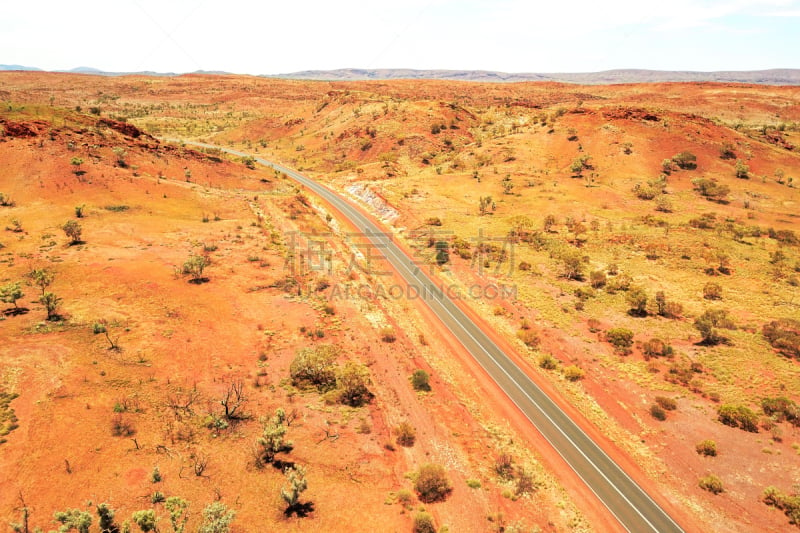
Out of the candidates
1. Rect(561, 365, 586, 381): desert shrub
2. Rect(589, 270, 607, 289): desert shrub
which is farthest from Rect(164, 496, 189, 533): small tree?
Rect(589, 270, 607, 289): desert shrub

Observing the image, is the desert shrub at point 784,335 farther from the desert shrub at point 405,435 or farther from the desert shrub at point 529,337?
the desert shrub at point 405,435

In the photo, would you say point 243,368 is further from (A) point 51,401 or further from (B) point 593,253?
(B) point 593,253

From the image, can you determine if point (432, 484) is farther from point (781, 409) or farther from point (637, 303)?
point (637, 303)

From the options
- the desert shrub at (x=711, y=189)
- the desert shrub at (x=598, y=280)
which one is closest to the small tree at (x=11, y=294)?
the desert shrub at (x=598, y=280)

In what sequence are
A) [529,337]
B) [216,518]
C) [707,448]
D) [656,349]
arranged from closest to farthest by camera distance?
1. [216,518]
2. [707,448]
3. [656,349]
4. [529,337]

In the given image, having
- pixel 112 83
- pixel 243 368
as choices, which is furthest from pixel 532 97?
pixel 112 83

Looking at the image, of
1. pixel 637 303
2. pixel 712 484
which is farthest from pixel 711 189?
pixel 712 484

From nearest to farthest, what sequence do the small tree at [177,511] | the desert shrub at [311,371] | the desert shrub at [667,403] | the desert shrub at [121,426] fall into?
1. the small tree at [177,511]
2. the desert shrub at [121,426]
3. the desert shrub at [311,371]
4. the desert shrub at [667,403]
